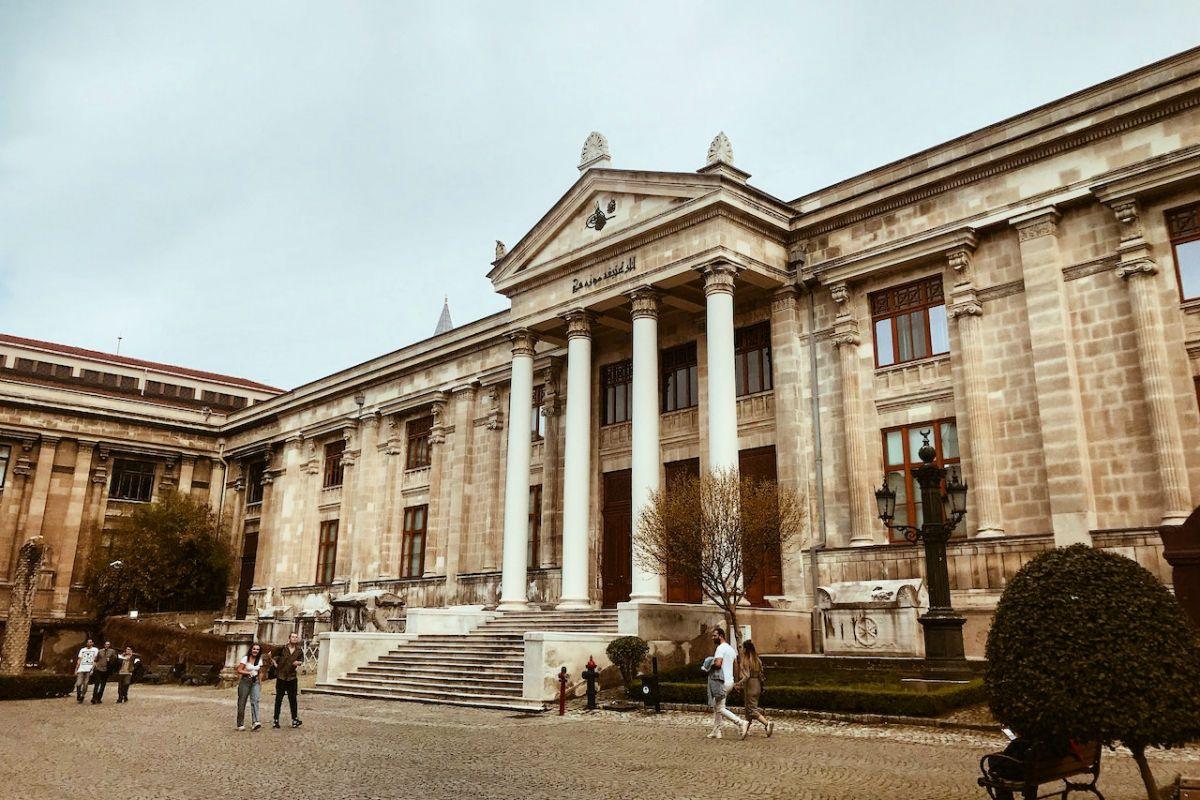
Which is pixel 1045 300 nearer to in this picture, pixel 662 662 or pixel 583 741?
pixel 662 662

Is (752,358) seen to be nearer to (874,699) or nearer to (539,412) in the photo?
(539,412)

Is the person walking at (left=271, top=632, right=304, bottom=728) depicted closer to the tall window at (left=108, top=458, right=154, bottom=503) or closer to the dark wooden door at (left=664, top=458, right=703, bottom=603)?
the dark wooden door at (left=664, top=458, right=703, bottom=603)

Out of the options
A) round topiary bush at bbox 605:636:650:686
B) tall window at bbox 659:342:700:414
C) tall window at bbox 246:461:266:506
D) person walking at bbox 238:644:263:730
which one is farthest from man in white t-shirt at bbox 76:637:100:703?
tall window at bbox 246:461:266:506

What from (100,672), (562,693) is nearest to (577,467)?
(562,693)

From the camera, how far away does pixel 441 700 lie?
20422 millimetres

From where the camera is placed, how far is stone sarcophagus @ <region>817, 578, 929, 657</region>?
60.6ft

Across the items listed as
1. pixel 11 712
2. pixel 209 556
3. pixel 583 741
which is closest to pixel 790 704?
pixel 583 741

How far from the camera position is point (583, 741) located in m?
13.7

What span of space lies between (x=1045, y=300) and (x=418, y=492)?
2411 centimetres

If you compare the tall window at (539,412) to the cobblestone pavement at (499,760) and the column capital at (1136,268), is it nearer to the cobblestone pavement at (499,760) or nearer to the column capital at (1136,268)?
the cobblestone pavement at (499,760)

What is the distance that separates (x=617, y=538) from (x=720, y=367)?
25.0 feet

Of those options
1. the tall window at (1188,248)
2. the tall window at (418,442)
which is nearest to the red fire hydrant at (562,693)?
the tall window at (1188,248)

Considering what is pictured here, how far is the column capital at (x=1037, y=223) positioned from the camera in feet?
65.8

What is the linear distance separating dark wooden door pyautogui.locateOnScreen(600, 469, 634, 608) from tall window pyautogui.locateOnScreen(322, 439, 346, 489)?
1637 cm
